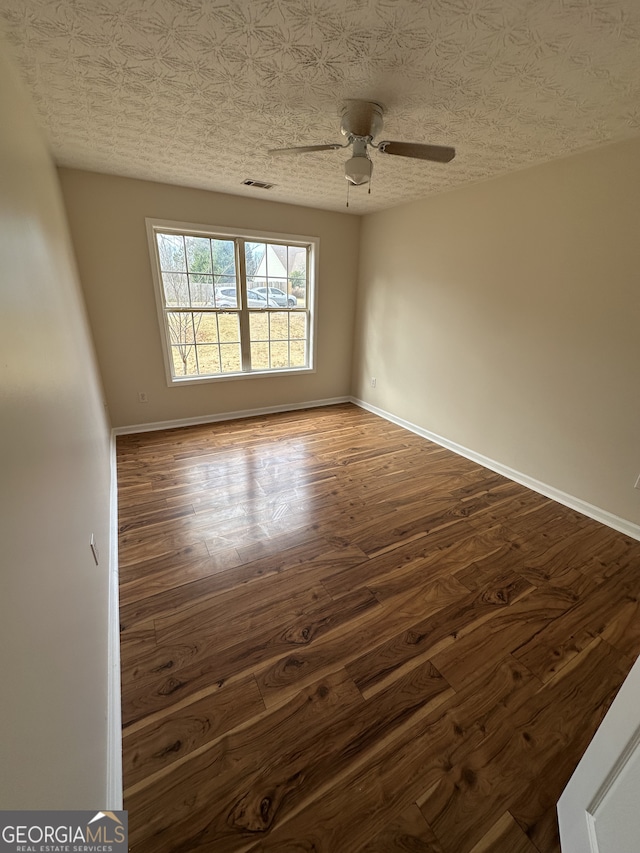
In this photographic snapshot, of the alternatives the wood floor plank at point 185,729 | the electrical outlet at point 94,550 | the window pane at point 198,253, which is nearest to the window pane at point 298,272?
the window pane at point 198,253

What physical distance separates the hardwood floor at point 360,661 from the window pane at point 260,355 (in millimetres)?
1895

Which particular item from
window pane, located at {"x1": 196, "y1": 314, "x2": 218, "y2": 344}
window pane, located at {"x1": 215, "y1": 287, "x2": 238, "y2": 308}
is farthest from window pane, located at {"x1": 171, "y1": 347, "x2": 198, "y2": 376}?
window pane, located at {"x1": 215, "y1": 287, "x2": 238, "y2": 308}

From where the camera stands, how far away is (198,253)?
3516 mm

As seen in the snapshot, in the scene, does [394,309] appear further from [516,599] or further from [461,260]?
[516,599]

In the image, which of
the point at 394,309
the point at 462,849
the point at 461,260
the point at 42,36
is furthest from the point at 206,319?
the point at 462,849

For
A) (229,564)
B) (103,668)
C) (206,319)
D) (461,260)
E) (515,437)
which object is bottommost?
(229,564)

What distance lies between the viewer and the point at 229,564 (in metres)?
1.95

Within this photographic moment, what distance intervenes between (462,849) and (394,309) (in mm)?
3966

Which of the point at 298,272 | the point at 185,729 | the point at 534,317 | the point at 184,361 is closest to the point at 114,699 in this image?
the point at 185,729

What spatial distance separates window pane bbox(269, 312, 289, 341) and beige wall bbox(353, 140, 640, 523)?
1.34 m

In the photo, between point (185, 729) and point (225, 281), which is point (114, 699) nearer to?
point (185, 729)

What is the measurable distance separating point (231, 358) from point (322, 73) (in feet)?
9.25

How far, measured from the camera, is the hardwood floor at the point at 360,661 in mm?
1021
